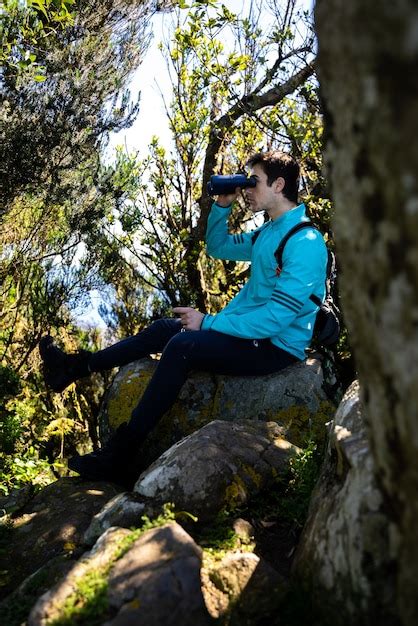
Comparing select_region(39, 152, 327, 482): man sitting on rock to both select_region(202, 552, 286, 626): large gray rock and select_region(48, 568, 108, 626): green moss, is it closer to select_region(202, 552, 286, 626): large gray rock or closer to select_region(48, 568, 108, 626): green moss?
select_region(202, 552, 286, 626): large gray rock

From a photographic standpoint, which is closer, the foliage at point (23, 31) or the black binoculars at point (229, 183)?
the black binoculars at point (229, 183)

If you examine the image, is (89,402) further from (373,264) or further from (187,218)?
(373,264)

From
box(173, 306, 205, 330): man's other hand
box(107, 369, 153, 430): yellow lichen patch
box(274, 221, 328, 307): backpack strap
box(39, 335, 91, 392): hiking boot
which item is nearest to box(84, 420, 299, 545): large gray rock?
box(173, 306, 205, 330): man's other hand

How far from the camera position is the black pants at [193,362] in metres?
3.95

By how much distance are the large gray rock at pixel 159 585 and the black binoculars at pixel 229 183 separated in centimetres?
276

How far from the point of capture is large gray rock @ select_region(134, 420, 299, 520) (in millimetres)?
3086

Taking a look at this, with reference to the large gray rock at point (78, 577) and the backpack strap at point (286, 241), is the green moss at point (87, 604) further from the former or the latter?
the backpack strap at point (286, 241)

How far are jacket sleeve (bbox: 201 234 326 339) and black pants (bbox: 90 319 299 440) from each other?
143 millimetres

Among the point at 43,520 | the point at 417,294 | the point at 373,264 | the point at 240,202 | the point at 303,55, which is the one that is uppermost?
the point at 303,55

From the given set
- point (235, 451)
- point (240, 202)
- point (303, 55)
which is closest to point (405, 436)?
point (235, 451)

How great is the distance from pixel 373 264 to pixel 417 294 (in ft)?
0.59

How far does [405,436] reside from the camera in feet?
5.02

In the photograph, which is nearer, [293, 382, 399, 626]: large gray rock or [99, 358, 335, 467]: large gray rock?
[293, 382, 399, 626]: large gray rock

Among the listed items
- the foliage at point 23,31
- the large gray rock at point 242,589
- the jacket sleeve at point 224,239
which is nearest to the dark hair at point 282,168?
the jacket sleeve at point 224,239
